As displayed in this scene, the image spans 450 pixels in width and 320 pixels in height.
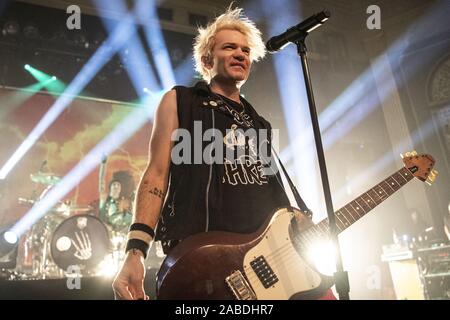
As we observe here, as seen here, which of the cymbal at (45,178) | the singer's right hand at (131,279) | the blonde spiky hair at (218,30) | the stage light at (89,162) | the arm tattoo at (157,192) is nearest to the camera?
the singer's right hand at (131,279)

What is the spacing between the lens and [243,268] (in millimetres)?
1336

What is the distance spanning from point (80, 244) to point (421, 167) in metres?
3.71

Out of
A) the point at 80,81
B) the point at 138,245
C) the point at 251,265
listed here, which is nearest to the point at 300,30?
the point at 251,265

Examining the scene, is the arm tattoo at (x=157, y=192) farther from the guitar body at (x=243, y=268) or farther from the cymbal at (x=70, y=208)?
the cymbal at (x=70, y=208)

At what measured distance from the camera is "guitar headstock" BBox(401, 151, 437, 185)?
2100 millimetres

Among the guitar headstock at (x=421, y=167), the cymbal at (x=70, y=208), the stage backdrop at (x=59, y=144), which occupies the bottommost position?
the guitar headstock at (x=421, y=167)

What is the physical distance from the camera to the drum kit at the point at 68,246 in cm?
416

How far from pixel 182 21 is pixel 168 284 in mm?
7059

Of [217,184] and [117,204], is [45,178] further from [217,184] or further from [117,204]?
[217,184]

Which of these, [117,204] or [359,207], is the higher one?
[117,204]

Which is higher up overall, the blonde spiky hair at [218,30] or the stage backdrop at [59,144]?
the stage backdrop at [59,144]

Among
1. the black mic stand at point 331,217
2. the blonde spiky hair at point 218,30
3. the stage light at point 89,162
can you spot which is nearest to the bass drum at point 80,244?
the stage light at point 89,162

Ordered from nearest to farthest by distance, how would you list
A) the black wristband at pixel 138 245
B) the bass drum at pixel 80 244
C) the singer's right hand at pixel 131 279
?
the singer's right hand at pixel 131 279
the black wristband at pixel 138 245
the bass drum at pixel 80 244

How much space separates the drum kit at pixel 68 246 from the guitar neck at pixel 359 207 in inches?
123
